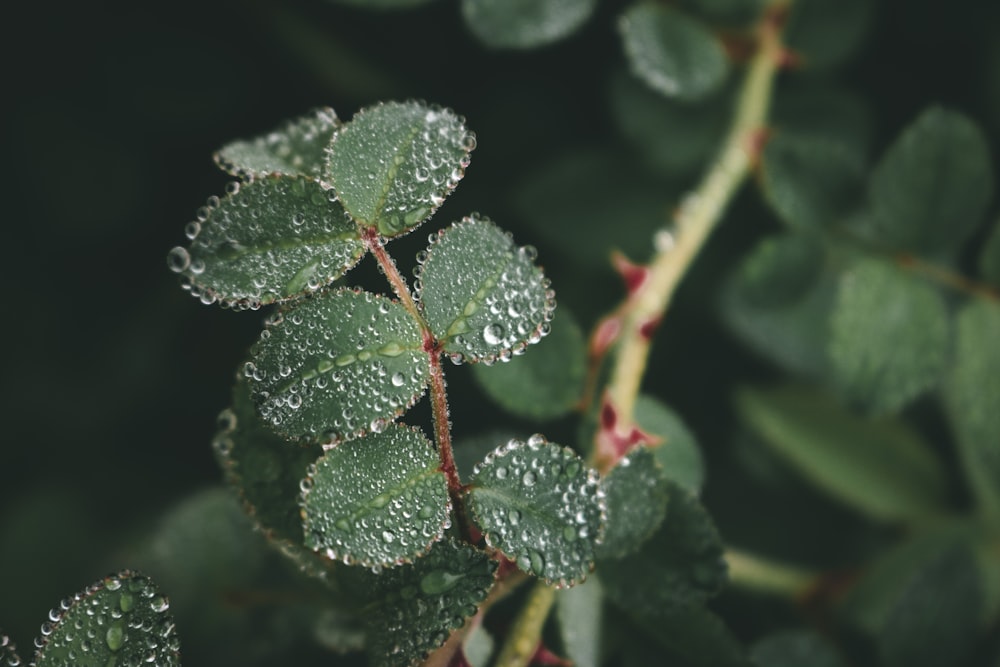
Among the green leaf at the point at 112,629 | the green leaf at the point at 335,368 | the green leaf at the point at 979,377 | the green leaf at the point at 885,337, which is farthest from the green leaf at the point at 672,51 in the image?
the green leaf at the point at 112,629

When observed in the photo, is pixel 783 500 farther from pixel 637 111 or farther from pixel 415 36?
pixel 415 36

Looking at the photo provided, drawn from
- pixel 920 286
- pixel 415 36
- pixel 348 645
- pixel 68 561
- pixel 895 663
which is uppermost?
pixel 415 36

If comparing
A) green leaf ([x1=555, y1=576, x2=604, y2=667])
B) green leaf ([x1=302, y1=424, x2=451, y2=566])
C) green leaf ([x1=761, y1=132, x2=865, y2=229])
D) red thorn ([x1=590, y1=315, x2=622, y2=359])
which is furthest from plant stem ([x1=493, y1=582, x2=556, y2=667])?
green leaf ([x1=761, y1=132, x2=865, y2=229])

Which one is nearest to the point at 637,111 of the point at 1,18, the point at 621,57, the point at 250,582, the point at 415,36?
the point at 621,57

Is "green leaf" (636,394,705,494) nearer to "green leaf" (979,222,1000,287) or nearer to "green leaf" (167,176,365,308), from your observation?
"green leaf" (167,176,365,308)

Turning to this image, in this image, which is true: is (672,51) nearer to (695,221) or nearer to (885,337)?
(695,221)

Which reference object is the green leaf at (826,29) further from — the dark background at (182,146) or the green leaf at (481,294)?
the green leaf at (481,294)

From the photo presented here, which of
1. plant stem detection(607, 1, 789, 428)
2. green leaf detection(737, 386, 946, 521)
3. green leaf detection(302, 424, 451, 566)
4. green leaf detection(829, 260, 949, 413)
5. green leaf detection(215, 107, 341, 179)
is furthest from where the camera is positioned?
green leaf detection(737, 386, 946, 521)
